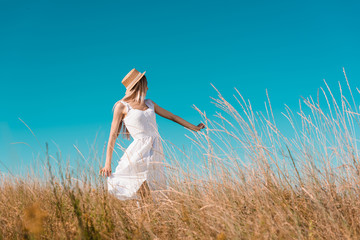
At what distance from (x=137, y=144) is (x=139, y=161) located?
0.64 feet

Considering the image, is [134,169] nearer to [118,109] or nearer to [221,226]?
[118,109]

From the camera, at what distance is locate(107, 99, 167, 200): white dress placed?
3.28 meters

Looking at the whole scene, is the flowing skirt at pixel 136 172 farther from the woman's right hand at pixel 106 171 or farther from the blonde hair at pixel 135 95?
the blonde hair at pixel 135 95

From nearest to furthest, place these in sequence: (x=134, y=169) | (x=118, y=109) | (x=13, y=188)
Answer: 1. (x=134, y=169)
2. (x=118, y=109)
3. (x=13, y=188)

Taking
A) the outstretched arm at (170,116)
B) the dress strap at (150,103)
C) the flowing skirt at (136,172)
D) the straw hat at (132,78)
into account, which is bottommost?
the flowing skirt at (136,172)

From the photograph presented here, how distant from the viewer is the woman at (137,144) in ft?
10.8

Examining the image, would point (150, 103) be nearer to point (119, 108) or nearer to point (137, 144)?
point (119, 108)

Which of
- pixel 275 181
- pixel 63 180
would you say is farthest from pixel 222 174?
pixel 63 180

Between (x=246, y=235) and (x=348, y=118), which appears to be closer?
(x=246, y=235)

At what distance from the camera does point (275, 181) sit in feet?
8.50

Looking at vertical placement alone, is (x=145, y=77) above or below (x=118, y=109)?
above

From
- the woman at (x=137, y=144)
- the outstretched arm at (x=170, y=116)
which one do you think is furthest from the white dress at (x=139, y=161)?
the outstretched arm at (x=170, y=116)

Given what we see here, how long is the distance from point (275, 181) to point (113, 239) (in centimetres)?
134

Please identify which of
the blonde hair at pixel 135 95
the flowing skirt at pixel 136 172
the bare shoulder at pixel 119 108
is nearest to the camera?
the flowing skirt at pixel 136 172
